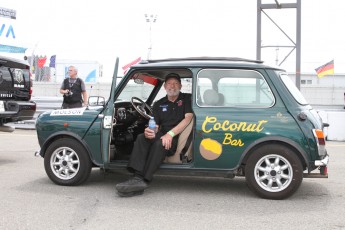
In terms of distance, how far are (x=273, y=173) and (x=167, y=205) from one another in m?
1.32

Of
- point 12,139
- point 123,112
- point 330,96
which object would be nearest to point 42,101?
point 12,139

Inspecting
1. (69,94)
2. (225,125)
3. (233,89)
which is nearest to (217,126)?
(225,125)

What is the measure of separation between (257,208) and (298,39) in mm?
11478

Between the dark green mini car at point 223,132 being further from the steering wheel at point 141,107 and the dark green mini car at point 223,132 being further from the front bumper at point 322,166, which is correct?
the steering wheel at point 141,107

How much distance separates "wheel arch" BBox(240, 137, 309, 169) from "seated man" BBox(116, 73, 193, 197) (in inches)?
33.8

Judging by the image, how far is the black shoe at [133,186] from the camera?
517cm

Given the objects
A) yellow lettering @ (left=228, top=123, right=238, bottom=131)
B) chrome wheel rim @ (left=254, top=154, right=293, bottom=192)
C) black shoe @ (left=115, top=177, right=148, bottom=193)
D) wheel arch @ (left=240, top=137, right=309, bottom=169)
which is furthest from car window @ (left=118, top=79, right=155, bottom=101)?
chrome wheel rim @ (left=254, top=154, right=293, bottom=192)

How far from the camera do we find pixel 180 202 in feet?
16.6

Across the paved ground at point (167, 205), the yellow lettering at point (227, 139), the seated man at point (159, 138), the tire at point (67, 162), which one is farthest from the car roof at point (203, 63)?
the paved ground at point (167, 205)

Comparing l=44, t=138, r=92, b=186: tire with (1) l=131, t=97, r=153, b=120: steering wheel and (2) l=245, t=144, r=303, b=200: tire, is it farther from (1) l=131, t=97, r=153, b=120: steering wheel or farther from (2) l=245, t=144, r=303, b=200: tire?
(2) l=245, t=144, r=303, b=200: tire

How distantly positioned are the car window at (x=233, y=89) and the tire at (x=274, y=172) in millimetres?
593

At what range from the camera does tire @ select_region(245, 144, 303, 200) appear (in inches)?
199

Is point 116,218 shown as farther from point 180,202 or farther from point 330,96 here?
point 330,96

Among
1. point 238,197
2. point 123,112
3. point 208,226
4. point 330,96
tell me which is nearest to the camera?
point 208,226
